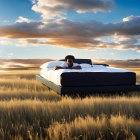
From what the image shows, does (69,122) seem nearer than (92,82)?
Yes

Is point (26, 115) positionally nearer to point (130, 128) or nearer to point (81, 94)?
point (130, 128)

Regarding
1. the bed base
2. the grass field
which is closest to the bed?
the bed base

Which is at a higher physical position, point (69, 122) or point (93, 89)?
point (93, 89)

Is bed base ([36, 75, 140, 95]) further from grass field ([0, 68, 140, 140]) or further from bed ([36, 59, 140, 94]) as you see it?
grass field ([0, 68, 140, 140])

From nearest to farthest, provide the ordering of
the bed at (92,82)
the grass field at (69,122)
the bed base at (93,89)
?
the grass field at (69,122), the bed base at (93,89), the bed at (92,82)

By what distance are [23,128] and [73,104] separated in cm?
109

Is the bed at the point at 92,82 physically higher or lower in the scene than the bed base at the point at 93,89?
higher

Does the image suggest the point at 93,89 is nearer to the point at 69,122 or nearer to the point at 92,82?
the point at 92,82

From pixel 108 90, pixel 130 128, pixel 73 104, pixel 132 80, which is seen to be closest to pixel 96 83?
pixel 108 90

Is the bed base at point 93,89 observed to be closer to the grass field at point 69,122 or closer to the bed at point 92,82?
the bed at point 92,82

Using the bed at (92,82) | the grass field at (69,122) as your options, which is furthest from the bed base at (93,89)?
the grass field at (69,122)

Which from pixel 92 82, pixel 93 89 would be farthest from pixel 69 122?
pixel 92 82

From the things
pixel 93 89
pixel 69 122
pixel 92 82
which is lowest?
pixel 69 122

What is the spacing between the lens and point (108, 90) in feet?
16.0
